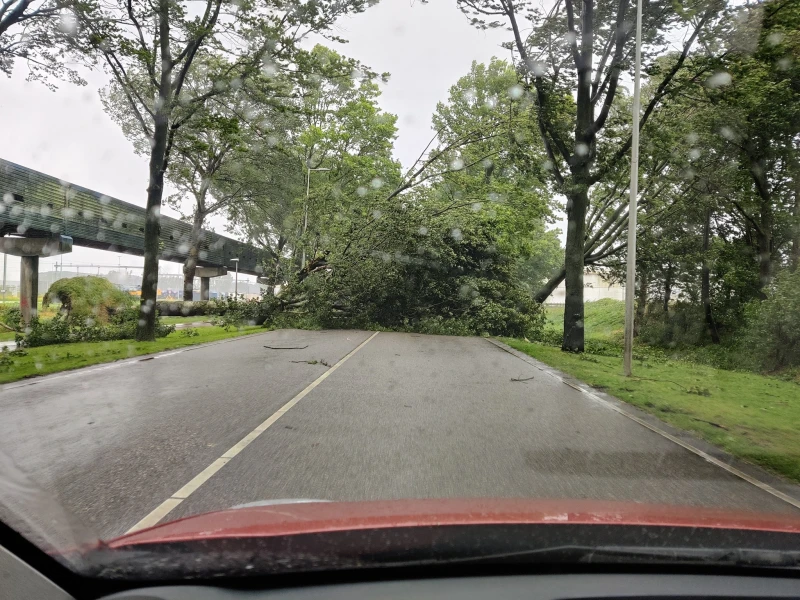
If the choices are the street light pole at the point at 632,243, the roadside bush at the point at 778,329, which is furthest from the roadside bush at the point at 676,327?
the street light pole at the point at 632,243

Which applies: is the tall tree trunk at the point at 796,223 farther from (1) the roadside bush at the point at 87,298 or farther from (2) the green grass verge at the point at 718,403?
(1) the roadside bush at the point at 87,298

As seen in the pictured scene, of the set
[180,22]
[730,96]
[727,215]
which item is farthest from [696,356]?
[180,22]

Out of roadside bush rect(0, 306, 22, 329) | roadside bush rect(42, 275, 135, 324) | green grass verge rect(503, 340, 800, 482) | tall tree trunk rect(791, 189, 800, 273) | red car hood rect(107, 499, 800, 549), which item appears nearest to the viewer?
red car hood rect(107, 499, 800, 549)

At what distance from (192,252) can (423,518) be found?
47.7 m

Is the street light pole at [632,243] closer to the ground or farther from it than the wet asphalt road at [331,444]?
farther from it

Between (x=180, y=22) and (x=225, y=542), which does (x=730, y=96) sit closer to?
(x=180, y=22)

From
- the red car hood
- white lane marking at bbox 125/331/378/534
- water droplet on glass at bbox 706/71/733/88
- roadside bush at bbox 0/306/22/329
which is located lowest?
white lane marking at bbox 125/331/378/534

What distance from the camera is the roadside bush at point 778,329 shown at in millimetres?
20719

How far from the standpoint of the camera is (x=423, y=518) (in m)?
2.39

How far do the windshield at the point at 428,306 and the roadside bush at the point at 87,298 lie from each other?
0.14 m

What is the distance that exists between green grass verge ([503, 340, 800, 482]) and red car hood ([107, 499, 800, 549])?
4509 millimetres

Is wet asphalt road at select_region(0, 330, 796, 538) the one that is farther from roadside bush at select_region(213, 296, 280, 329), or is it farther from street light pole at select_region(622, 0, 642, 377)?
roadside bush at select_region(213, 296, 280, 329)

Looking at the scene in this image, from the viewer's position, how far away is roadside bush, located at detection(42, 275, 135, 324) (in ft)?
85.5

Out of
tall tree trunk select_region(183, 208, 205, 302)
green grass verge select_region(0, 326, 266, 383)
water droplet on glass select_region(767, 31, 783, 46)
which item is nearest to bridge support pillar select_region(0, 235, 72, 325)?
green grass verge select_region(0, 326, 266, 383)
